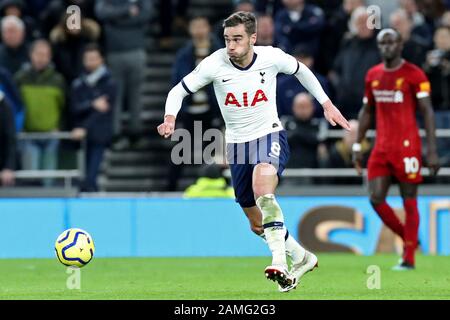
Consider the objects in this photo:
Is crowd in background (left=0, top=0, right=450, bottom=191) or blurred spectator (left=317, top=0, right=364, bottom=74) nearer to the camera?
crowd in background (left=0, top=0, right=450, bottom=191)

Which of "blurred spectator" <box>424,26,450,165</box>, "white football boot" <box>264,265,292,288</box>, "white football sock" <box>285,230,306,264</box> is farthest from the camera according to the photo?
"blurred spectator" <box>424,26,450,165</box>

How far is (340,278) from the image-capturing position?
13.4 m

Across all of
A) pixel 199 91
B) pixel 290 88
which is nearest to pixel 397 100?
pixel 290 88

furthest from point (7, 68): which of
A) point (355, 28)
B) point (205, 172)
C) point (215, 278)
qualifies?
point (215, 278)

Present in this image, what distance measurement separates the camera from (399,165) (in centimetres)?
1455

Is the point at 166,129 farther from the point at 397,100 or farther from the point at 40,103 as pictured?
the point at 40,103

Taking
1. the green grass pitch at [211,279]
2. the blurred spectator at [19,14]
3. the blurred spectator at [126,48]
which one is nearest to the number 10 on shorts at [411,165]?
the green grass pitch at [211,279]

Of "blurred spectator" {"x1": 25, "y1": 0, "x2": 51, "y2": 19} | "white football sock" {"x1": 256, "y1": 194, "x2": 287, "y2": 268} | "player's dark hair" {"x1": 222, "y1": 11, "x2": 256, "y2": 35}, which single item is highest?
"blurred spectator" {"x1": 25, "y1": 0, "x2": 51, "y2": 19}

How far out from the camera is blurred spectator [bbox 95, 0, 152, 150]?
19672 mm

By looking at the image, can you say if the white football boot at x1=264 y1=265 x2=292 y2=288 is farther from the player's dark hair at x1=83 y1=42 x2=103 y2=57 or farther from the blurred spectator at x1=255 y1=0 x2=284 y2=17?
the blurred spectator at x1=255 y1=0 x2=284 y2=17

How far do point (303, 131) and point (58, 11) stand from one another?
484 cm

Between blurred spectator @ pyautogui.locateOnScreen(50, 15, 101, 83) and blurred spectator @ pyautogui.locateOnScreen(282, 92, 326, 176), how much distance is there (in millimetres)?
3595

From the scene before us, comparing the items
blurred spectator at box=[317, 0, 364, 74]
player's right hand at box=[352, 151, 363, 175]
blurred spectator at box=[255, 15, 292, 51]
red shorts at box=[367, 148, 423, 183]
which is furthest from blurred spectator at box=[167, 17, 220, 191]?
red shorts at box=[367, 148, 423, 183]
